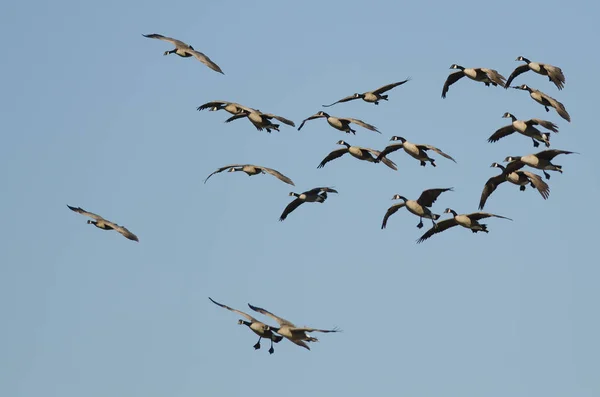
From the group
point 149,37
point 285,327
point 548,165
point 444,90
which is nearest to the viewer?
point 285,327

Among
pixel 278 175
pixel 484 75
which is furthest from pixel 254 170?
pixel 484 75

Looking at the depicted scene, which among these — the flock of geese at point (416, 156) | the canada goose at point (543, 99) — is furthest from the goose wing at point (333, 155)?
the canada goose at point (543, 99)

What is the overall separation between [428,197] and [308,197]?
595 centimetres

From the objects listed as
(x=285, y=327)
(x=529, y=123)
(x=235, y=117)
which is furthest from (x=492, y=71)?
(x=285, y=327)

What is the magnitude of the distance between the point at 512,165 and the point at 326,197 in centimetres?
738

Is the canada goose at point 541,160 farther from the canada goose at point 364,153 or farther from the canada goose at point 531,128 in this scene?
the canada goose at point 364,153

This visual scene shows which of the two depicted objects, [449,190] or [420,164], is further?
[420,164]

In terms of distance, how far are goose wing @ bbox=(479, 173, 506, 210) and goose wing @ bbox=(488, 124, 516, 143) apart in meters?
1.97

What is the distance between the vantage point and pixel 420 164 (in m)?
47.3

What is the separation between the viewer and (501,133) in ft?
158

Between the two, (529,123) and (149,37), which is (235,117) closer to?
(149,37)

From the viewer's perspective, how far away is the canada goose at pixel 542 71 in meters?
46.3

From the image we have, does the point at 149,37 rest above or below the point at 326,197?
above

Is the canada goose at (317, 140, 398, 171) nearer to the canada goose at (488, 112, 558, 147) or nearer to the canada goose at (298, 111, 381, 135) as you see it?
the canada goose at (298, 111, 381, 135)
